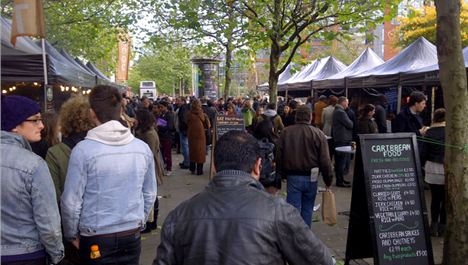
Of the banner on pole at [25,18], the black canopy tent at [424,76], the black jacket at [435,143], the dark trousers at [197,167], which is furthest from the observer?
the dark trousers at [197,167]

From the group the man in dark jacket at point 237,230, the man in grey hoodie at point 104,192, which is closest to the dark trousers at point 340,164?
the man in grey hoodie at point 104,192

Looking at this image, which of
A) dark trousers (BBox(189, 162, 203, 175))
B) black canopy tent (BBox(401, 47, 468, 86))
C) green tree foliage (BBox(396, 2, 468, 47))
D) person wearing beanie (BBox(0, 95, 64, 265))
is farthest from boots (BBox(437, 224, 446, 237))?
green tree foliage (BBox(396, 2, 468, 47))

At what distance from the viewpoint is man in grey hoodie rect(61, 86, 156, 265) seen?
3.12 meters

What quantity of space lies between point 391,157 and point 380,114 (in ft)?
18.6

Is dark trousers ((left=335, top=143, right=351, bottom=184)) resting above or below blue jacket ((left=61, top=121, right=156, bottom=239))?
below

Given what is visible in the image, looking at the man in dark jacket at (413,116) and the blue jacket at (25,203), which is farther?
the man in dark jacket at (413,116)

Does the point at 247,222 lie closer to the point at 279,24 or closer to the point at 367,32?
the point at 279,24

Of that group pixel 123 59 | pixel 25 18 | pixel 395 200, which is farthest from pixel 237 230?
pixel 123 59

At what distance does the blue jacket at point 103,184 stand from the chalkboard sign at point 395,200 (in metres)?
2.73

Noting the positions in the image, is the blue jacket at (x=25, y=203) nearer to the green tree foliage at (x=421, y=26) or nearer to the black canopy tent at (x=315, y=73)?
the black canopy tent at (x=315, y=73)

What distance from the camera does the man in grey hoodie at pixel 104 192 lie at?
312cm

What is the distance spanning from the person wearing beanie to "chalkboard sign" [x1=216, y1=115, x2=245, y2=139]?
8139mm

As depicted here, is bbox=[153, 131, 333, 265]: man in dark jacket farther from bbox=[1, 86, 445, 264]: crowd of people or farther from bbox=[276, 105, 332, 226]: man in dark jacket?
bbox=[276, 105, 332, 226]: man in dark jacket

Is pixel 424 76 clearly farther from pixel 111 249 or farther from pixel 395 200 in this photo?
pixel 111 249
